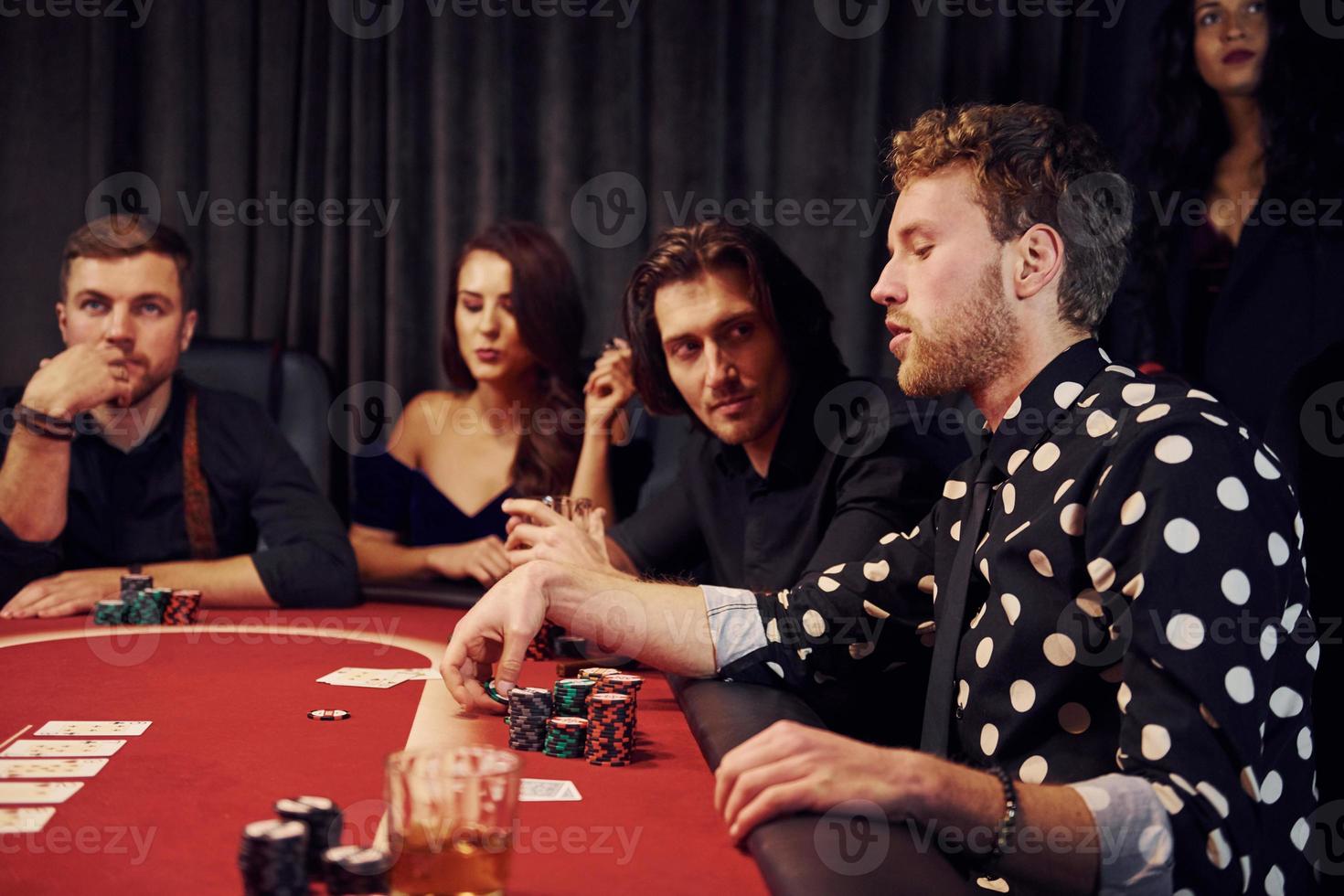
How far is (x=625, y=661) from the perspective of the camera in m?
1.86

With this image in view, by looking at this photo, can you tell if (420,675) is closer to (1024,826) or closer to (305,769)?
(305,769)

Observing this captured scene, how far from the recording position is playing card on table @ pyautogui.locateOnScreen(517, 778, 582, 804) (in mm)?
1185

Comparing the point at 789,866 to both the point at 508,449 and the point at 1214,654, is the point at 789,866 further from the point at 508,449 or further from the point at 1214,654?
the point at 508,449

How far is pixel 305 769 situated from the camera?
1250mm

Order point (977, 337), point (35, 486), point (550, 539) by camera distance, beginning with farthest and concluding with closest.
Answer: point (35, 486) → point (550, 539) → point (977, 337)

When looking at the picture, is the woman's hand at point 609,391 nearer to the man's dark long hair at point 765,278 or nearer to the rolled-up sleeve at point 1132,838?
the man's dark long hair at point 765,278

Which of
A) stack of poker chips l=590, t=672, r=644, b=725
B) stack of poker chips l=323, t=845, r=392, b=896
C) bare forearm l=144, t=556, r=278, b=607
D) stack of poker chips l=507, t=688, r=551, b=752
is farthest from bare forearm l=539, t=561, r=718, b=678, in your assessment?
bare forearm l=144, t=556, r=278, b=607

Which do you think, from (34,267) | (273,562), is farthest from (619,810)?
(34,267)

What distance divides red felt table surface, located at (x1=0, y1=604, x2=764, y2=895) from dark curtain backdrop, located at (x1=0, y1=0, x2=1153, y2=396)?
6.08ft

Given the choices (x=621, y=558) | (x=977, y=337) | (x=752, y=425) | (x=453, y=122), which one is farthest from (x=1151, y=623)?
(x=453, y=122)

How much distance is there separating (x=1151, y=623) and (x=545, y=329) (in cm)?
223

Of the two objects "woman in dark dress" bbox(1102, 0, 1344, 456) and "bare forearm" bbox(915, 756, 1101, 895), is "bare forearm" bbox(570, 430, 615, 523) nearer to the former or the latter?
"woman in dark dress" bbox(1102, 0, 1344, 456)

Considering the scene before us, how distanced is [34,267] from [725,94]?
2.05m

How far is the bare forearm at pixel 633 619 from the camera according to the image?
163 centimetres
